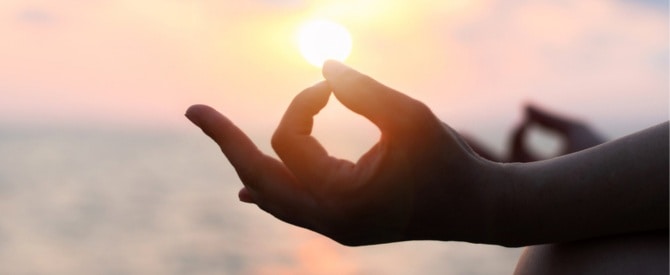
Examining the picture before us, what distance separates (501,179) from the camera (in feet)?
2.88

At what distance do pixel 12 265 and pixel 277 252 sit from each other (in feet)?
4.47

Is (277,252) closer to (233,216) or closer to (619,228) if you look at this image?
(233,216)

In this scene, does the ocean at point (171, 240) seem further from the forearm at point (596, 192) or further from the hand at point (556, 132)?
the forearm at point (596, 192)

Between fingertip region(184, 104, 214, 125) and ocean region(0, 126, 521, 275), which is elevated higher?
ocean region(0, 126, 521, 275)

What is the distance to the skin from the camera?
0.83 m

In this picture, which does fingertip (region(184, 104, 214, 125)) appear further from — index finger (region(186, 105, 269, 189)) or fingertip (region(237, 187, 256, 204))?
fingertip (region(237, 187, 256, 204))

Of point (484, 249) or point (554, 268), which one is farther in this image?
point (484, 249)

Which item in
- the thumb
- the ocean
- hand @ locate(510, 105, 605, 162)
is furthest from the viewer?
the ocean

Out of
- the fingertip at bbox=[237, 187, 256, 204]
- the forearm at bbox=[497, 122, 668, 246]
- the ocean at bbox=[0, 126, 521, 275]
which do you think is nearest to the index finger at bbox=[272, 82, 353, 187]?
the fingertip at bbox=[237, 187, 256, 204]

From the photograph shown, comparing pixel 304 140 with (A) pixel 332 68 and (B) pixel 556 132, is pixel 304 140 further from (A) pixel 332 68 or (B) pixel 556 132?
(B) pixel 556 132

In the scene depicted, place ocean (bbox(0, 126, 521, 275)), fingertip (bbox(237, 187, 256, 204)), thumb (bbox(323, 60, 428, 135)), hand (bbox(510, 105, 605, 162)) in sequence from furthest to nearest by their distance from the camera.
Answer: ocean (bbox(0, 126, 521, 275)), hand (bbox(510, 105, 605, 162)), fingertip (bbox(237, 187, 256, 204)), thumb (bbox(323, 60, 428, 135))

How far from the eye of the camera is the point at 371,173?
0.83 metres

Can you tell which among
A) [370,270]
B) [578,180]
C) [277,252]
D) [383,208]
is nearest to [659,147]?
[578,180]

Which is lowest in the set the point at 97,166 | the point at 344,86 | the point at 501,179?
the point at 501,179
